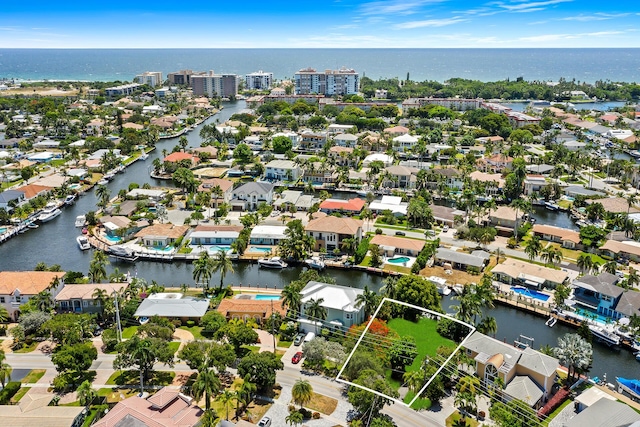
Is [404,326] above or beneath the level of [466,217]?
above

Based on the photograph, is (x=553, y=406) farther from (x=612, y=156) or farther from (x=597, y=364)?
(x=612, y=156)

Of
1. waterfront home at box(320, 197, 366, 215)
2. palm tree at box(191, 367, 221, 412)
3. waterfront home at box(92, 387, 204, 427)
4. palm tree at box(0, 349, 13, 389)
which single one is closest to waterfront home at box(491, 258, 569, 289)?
waterfront home at box(320, 197, 366, 215)

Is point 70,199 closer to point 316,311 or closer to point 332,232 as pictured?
point 332,232

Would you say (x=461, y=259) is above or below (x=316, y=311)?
below

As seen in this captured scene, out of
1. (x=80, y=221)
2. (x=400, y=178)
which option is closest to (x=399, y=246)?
(x=400, y=178)

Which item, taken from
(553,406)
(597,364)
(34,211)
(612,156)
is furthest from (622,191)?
(34,211)

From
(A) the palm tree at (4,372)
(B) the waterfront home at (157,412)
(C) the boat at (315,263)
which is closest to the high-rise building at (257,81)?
(C) the boat at (315,263)
